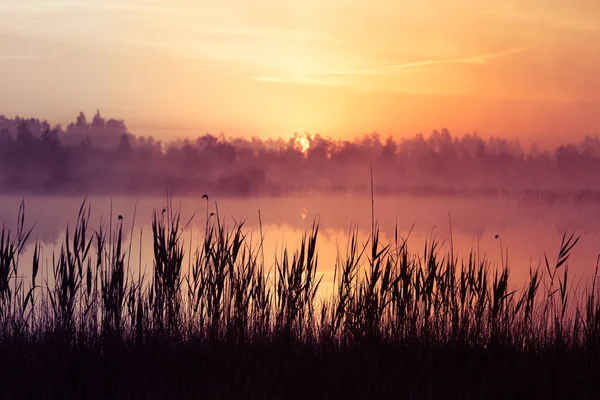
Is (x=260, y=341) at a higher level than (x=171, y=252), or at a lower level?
lower

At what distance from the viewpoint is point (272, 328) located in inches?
257

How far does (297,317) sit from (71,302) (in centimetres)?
219

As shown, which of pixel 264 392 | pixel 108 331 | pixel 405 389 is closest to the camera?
pixel 264 392

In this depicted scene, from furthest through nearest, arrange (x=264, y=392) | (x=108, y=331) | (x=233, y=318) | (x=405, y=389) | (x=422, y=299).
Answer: (x=422, y=299), (x=233, y=318), (x=108, y=331), (x=405, y=389), (x=264, y=392)

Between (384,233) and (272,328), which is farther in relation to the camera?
(384,233)

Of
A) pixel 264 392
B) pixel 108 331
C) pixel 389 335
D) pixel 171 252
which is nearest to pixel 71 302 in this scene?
pixel 108 331

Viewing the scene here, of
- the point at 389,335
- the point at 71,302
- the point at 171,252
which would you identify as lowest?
the point at 389,335

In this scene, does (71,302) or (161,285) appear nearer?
(71,302)

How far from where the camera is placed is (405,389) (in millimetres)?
4516

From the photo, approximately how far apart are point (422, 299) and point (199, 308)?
2346 mm

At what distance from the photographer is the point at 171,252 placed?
651 cm

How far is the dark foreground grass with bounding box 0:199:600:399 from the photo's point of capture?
4.69m

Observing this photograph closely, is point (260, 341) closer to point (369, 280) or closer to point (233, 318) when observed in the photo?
point (233, 318)

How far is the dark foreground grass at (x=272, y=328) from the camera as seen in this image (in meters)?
4.69
